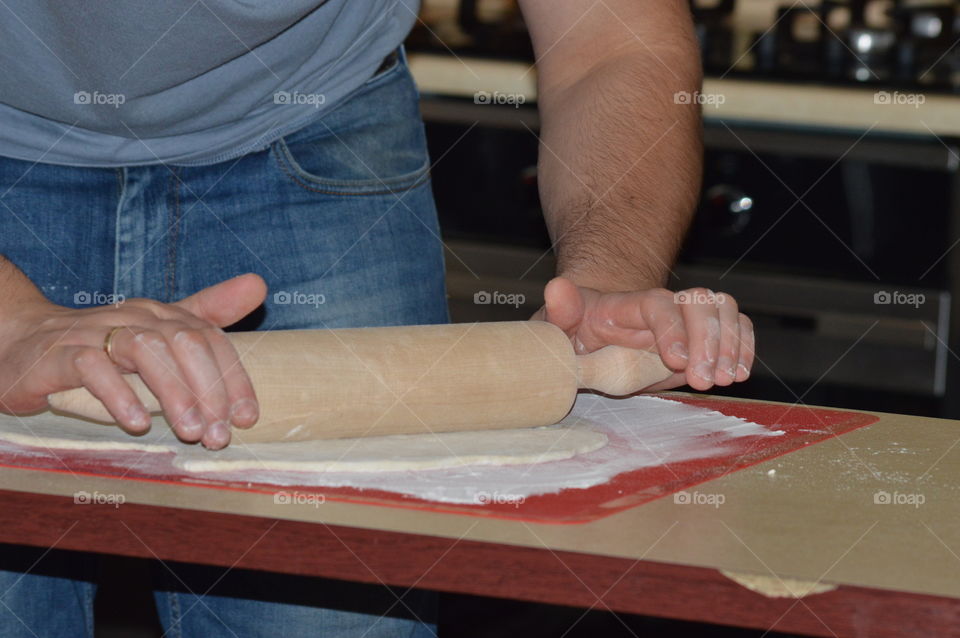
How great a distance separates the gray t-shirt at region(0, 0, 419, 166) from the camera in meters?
0.99

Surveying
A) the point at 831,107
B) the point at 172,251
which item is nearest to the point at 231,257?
the point at 172,251

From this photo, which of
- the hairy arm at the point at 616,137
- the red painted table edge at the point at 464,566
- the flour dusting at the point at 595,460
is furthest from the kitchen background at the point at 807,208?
the red painted table edge at the point at 464,566

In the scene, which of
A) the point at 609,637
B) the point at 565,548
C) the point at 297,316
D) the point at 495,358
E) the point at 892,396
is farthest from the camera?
the point at 609,637

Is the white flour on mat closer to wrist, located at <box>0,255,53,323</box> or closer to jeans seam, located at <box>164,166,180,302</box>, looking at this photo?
wrist, located at <box>0,255,53,323</box>

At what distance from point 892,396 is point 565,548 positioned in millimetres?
1302

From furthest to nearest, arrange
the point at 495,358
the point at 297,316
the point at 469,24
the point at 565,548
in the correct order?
1. the point at 469,24
2. the point at 297,316
3. the point at 495,358
4. the point at 565,548

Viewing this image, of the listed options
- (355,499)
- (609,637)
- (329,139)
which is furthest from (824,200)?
(355,499)

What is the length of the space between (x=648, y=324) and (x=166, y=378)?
0.35m

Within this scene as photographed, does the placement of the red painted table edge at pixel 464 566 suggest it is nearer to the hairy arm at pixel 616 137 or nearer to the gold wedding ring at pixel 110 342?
the gold wedding ring at pixel 110 342

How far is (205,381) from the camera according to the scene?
0.75 metres

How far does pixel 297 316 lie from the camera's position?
3.50 ft

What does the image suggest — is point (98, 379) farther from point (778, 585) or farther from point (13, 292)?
point (778, 585)

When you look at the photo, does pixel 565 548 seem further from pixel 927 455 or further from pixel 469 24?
pixel 469 24

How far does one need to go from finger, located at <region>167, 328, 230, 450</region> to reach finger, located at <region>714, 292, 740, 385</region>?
1.17 ft
